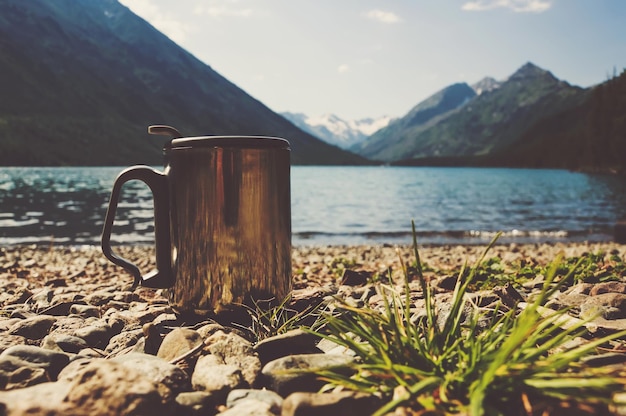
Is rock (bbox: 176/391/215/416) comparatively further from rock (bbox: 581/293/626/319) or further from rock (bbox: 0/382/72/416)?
rock (bbox: 581/293/626/319)

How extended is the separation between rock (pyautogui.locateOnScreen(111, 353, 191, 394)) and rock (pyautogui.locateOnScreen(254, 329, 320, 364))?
0.42 meters

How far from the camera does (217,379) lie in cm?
218

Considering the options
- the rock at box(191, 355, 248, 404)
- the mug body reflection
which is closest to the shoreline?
the mug body reflection

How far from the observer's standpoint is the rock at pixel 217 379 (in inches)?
84.4

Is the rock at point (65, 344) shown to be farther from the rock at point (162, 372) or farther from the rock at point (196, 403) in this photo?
the rock at point (196, 403)

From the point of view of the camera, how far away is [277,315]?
3.10 meters

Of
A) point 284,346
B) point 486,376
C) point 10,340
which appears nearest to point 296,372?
point 284,346

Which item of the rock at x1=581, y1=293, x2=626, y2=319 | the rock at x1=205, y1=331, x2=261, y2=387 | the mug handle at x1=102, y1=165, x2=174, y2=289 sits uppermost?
the mug handle at x1=102, y1=165, x2=174, y2=289

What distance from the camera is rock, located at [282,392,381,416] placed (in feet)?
6.02

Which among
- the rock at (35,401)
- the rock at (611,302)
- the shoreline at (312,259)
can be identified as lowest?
the shoreline at (312,259)

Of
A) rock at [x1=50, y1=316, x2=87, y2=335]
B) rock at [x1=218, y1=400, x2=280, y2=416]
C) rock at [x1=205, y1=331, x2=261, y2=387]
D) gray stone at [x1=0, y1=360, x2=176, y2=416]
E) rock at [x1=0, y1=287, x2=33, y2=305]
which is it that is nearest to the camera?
gray stone at [x1=0, y1=360, x2=176, y2=416]

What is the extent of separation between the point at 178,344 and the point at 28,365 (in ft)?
2.29

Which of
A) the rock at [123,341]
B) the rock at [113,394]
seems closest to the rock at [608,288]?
the rock at [113,394]

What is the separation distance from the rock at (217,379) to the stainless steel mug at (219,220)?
710 millimetres
